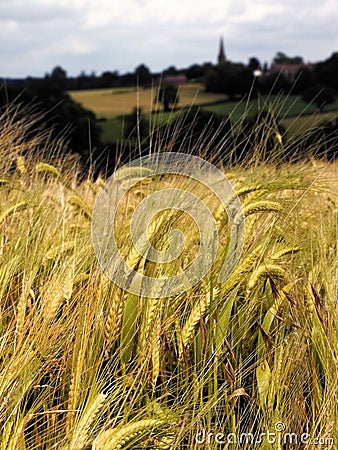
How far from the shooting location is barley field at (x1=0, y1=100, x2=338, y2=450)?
1227 mm

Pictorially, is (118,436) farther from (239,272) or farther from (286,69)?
(286,69)

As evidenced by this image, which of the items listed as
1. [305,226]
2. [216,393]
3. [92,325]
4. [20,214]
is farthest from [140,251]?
[20,214]

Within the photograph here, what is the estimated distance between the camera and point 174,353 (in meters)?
1.57

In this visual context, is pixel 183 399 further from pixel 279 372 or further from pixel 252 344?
pixel 252 344

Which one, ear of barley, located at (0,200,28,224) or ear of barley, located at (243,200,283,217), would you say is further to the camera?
ear of barley, located at (0,200,28,224)

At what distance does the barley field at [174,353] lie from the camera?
1.23 metres

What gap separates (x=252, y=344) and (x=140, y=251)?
1.39 feet

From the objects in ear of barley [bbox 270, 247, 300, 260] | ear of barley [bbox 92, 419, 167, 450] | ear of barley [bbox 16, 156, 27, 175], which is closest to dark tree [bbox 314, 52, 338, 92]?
ear of barley [bbox 16, 156, 27, 175]

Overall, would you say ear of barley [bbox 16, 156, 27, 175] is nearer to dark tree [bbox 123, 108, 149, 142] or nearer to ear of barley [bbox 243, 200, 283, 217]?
dark tree [bbox 123, 108, 149, 142]

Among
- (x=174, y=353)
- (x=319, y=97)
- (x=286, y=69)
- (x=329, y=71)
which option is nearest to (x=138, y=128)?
(x=174, y=353)

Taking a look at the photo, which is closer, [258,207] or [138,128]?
[258,207]

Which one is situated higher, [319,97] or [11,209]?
[319,97]

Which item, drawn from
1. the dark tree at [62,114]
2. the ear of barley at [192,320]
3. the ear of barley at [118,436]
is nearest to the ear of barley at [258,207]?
the ear of barley at [192,320]

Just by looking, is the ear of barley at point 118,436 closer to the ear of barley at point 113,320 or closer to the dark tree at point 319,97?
the ear of barley at point 113,320
